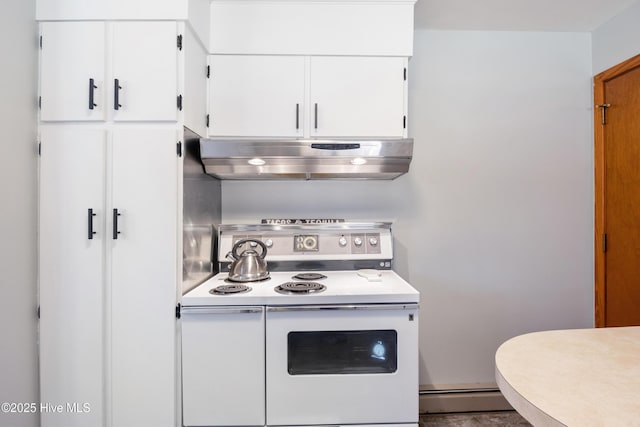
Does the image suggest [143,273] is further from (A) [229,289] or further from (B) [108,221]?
(A) [229,289]

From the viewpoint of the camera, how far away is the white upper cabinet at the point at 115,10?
4.78 feet

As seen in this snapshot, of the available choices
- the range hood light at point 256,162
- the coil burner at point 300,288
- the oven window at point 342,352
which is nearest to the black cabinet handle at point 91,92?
the range hood light at point 256,162

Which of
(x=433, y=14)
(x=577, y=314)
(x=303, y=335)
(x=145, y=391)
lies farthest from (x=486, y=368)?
(x=433, y=14)

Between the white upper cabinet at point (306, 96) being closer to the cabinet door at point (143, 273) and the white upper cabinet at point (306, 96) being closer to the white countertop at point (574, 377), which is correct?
the cabinet door at point (143, 273)

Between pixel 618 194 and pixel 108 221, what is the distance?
9.79 ft

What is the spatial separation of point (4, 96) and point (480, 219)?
8.69ft

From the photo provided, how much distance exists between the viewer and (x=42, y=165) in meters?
1.47

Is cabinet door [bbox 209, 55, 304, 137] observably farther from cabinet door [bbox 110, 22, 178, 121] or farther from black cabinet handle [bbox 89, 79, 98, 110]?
black cabinet handle [bbox 89, 79, 98, 110]

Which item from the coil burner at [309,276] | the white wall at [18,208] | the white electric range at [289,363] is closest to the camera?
the white wall at [18,208]

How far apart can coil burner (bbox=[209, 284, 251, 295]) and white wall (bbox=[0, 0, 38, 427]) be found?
82cm

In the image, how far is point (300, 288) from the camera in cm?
152

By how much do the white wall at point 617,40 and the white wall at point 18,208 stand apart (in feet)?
10.8

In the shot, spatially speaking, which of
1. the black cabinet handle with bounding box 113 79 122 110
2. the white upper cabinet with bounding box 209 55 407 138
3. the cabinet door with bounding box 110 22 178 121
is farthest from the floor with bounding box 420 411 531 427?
the black cabinet handle with bounding box 113 79 122 110

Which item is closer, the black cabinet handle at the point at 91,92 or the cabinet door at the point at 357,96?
the black cabinet handle at the point at 91,92
